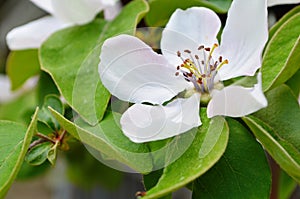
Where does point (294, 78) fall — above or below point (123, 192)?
above

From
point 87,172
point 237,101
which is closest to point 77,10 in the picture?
point 237,101

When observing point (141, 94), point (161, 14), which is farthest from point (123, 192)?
point (141, 94)

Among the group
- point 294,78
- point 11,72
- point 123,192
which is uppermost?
point 294,78

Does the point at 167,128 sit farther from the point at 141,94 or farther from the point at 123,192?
the point at 123,192

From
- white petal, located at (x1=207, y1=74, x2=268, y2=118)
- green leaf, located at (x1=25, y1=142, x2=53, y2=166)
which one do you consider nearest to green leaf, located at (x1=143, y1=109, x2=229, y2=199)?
white petal, located at (x1=207, y1=74, x2=268, y2=118)

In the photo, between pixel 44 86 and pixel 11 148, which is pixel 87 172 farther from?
pixel 11 148

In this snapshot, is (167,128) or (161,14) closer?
(167,128)

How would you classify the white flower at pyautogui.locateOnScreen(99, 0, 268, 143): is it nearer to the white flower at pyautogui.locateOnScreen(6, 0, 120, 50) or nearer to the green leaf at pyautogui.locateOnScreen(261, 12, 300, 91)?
the green leaf at pyautogui.locateOnScreen(261, 12, 300, 91)
